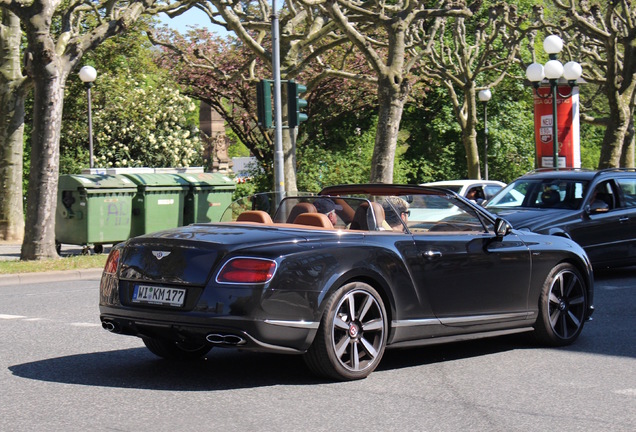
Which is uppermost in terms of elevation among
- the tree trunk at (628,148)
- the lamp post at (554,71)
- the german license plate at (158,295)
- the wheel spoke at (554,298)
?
the lamp post at (554,71)

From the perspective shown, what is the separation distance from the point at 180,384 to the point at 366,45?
17.4 meters

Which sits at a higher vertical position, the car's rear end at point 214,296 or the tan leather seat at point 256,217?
the tan leather seat at point 256,217

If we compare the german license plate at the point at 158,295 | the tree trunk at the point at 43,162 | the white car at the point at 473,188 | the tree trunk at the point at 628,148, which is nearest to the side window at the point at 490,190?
the white car at the point at 473,188

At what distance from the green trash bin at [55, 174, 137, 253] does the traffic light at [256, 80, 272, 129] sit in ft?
A: 10.7

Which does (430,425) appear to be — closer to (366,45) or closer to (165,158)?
(366,45)

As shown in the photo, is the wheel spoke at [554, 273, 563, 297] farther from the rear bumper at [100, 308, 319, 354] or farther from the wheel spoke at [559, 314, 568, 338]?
the rear bumper at [100, 308, 319, 354]

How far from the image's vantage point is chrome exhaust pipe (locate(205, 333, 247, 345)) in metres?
6.71

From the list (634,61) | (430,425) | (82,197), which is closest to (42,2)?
(82,197)

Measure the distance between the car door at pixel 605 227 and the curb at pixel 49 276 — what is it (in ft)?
24.8

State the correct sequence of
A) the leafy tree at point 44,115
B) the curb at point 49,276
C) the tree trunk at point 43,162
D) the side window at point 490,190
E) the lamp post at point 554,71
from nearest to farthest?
the curb at point 49,276, the leafy tree at point 44,115, the tree trunk at point 43,162, the side window at point 490,190, the lamp post at point 554,71

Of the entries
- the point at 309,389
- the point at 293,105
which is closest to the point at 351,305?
the point at 309,389

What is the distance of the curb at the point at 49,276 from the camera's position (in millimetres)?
15961

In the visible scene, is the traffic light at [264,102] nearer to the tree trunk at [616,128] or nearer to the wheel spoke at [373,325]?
the wheel spoke at [373,325]

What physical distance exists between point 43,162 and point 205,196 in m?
5.45
